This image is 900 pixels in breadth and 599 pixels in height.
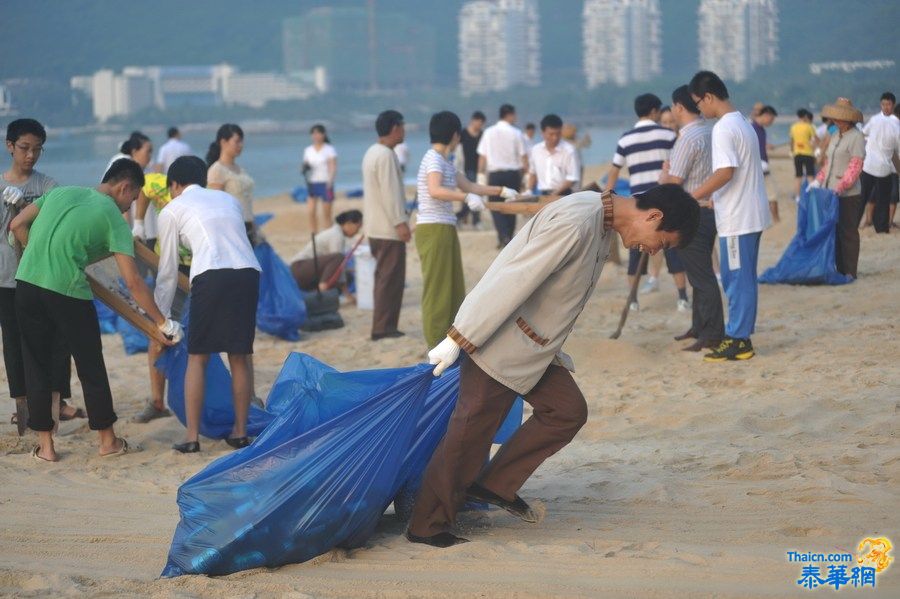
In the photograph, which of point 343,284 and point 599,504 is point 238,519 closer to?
point 599,504

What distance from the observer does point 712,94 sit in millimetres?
6871

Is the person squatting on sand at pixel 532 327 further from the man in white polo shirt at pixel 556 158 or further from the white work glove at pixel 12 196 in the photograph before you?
the man in white polo shirt at pixel 556 158

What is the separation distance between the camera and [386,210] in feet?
27.3

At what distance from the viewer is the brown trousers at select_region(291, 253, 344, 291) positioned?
10055 millimetres

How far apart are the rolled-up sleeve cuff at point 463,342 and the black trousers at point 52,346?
2.45m

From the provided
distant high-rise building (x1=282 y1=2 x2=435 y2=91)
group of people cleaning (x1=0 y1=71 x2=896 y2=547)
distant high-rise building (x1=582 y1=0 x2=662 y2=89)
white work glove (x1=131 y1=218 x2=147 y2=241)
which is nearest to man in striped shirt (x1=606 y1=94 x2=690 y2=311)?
group of people cleaning (x1=0 y1=71 x2=896 y2=547)

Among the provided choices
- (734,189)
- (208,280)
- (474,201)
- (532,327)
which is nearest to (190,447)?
(208,280)

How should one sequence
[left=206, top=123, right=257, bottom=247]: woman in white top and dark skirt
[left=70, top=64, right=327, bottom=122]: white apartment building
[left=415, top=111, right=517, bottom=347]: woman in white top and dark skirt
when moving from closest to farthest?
[left=415, top=111, right=517, bottom=347]: woman in white top and dark skirt < [left=206, top=123, right=257, bottom=247]: woman in white top and dark skirt < [left=70, top=64, right=327, bottom=122]: white apartment building

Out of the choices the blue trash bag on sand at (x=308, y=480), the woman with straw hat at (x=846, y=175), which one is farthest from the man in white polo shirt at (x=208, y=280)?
the woman with straw hat at (x=846, y=175)

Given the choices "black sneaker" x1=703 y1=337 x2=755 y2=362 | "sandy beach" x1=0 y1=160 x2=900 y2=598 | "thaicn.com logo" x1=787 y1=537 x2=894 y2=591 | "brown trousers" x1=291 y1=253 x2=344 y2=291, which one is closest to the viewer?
"thaicn.com logo" x1=787 y1=537 x2=894 y2=591

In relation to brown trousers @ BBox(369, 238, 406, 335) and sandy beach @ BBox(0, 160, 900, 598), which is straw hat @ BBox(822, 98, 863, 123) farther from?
brown trousers @ BBox(369, 238, 406, 335)

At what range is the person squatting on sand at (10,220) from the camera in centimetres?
576

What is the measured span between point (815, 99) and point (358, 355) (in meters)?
11.6

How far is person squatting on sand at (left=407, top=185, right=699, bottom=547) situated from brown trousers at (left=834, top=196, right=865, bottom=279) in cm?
638
